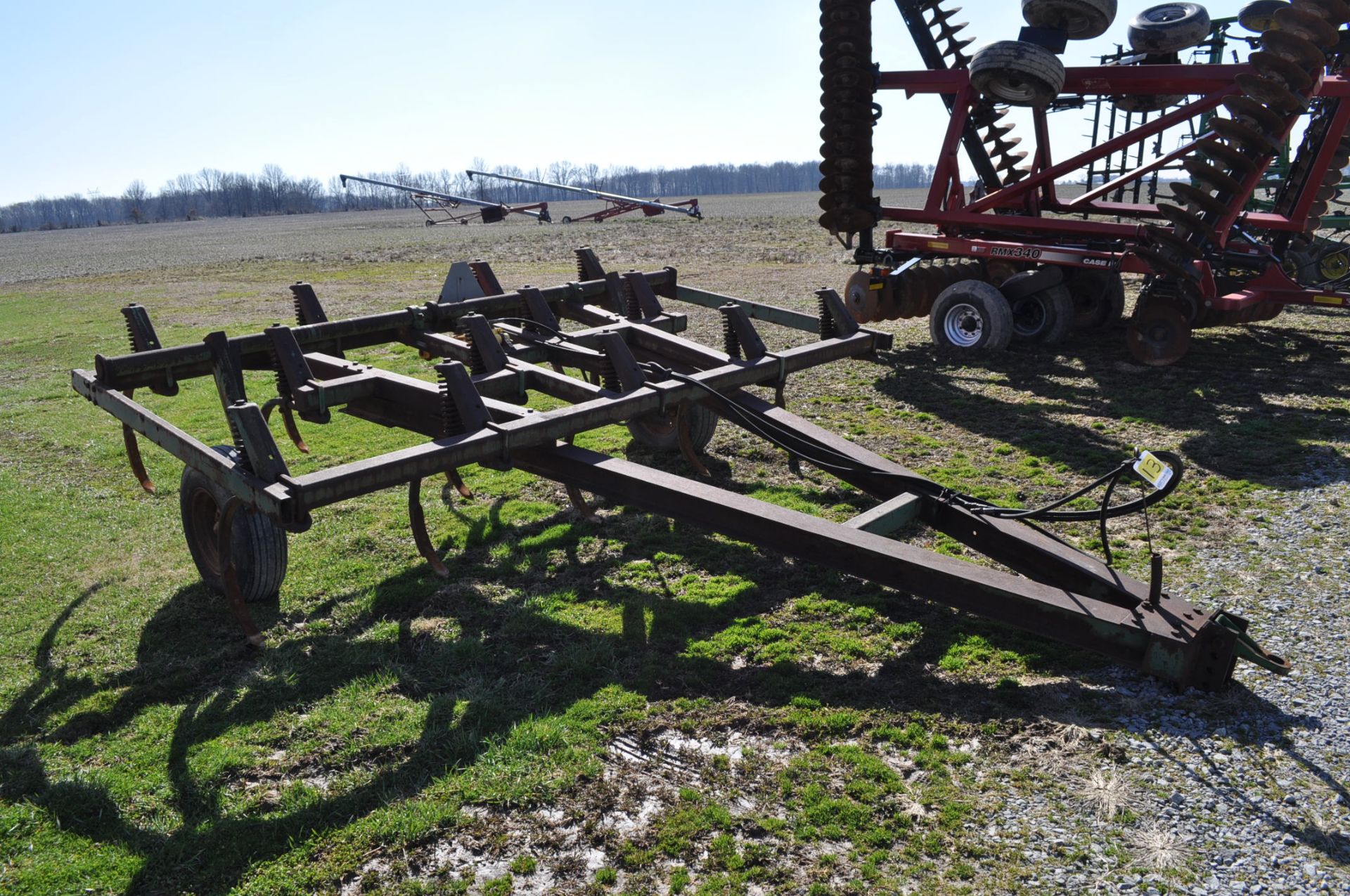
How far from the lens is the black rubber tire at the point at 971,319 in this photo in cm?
1073

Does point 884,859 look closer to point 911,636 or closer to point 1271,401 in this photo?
point 911,636

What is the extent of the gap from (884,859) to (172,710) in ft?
9.99

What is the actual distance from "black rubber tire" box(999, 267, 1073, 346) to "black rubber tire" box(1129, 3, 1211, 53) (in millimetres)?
3366

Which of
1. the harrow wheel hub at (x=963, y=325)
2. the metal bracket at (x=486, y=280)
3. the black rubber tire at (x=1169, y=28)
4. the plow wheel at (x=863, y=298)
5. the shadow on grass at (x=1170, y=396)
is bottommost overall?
the shadow on grass at (x=1170, y=396)

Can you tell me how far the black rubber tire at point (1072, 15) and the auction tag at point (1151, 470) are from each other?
359 inches

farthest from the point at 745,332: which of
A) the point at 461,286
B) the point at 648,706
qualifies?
the point at 648,706

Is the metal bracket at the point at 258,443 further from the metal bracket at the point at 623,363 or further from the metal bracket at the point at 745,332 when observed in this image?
the metal bracket at the point at 745,332

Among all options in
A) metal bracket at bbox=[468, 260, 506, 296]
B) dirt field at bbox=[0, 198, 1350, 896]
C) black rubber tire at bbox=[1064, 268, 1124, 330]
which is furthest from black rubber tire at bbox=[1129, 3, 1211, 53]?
metal bracket at bbox=[468, 260, 506, 296]

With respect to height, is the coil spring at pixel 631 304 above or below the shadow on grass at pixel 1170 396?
above

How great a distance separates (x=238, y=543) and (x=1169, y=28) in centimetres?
1179

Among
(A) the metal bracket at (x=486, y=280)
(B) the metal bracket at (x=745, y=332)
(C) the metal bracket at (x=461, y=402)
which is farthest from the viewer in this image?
(A) the metal bracket at (x=486, y=280)

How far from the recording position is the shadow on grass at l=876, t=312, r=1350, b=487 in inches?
284

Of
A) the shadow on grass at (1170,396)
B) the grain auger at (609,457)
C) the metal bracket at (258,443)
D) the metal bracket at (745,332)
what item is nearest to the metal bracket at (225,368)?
the grain auger at (609,457)

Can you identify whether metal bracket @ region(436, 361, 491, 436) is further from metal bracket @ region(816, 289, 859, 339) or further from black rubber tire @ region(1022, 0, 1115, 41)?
black rubber tire @ region(1022, 0, 1115, 41)
